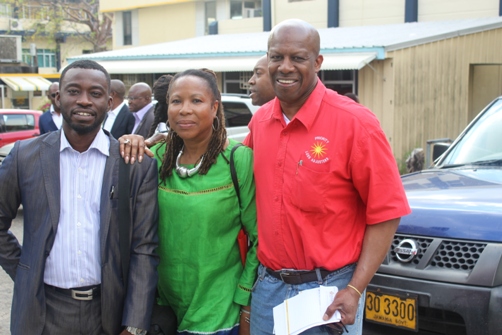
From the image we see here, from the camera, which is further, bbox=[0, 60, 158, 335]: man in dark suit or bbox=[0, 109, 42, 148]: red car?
bbox=[0, 109, 42, 148]: red car

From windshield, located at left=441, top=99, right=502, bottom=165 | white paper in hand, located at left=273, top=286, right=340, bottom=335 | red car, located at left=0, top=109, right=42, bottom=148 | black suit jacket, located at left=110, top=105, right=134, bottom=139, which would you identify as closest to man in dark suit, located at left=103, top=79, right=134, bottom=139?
black suit jacket, located at left=110, top=105, right=134, bottom=139

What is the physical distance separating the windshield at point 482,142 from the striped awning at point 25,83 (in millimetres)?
29744

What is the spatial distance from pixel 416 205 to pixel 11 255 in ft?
8.13

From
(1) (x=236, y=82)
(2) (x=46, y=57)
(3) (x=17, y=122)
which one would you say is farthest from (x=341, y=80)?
(2) (x=46, y=57)

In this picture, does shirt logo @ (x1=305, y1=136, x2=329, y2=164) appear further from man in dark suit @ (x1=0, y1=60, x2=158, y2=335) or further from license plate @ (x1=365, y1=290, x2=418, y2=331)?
license plate @ (x1=365, y1=290, x2=418, y2=331)

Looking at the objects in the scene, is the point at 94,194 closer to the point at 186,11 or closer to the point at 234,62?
the point at 234,62

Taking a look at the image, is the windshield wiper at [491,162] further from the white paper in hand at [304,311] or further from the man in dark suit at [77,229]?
the man in dark suit at [77,229]

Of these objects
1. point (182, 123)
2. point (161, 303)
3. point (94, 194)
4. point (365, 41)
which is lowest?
point (161, 303)

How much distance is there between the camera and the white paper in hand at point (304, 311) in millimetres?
2672

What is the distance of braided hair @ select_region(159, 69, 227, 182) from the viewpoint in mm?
3104

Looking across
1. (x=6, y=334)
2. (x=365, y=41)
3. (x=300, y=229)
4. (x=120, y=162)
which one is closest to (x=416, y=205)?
(x=300, y=229)

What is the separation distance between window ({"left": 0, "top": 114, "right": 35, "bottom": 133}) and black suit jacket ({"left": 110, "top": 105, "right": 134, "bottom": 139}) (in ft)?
26.5

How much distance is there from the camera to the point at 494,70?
17922 mm

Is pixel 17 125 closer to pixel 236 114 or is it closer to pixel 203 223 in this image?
pixel 236 114
